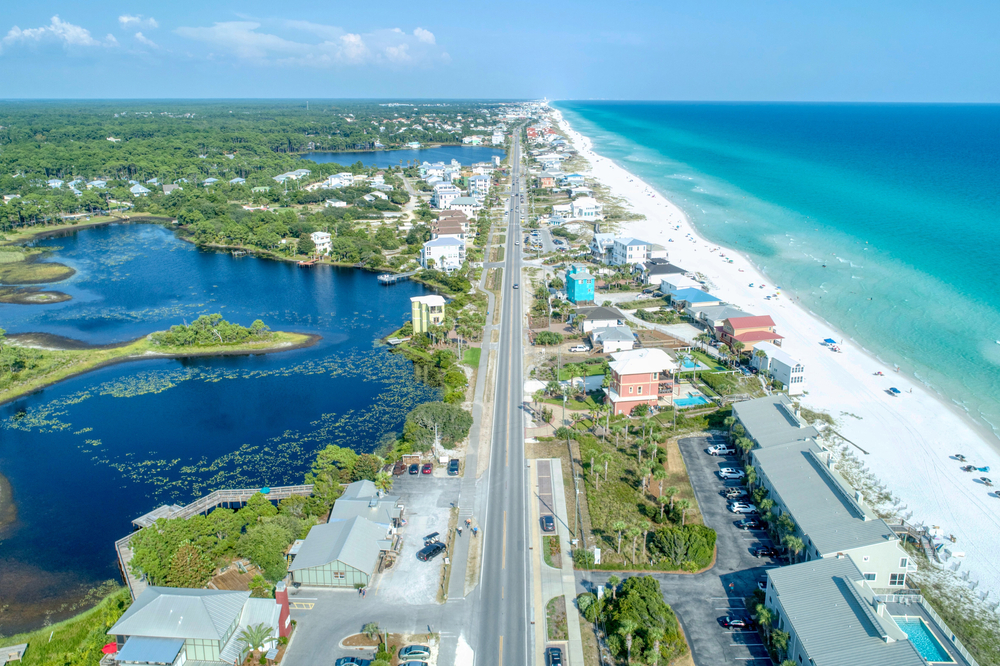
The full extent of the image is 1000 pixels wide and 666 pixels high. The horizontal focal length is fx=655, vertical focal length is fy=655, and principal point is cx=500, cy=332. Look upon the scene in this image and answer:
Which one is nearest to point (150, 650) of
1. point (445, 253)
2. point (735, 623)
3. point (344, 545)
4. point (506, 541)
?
point (344, 545)

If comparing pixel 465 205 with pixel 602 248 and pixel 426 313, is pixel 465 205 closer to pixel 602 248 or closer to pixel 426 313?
pixel 602 248

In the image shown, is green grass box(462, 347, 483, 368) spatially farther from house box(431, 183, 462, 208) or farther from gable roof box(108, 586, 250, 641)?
house box(431, 183, 462, 208)

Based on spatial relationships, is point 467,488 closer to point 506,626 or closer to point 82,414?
point 506,626

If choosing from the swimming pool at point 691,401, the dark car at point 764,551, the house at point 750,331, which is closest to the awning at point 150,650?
the dark car at point 764,551

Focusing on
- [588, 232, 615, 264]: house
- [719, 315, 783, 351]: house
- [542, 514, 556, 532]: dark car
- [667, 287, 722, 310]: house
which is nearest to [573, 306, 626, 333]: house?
[667, 287, 722, 310]: house

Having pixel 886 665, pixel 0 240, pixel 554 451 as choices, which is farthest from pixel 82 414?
pixel 0 240

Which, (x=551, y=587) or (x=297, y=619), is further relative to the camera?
(x=551, y=587)

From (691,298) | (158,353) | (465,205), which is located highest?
(465,205)
